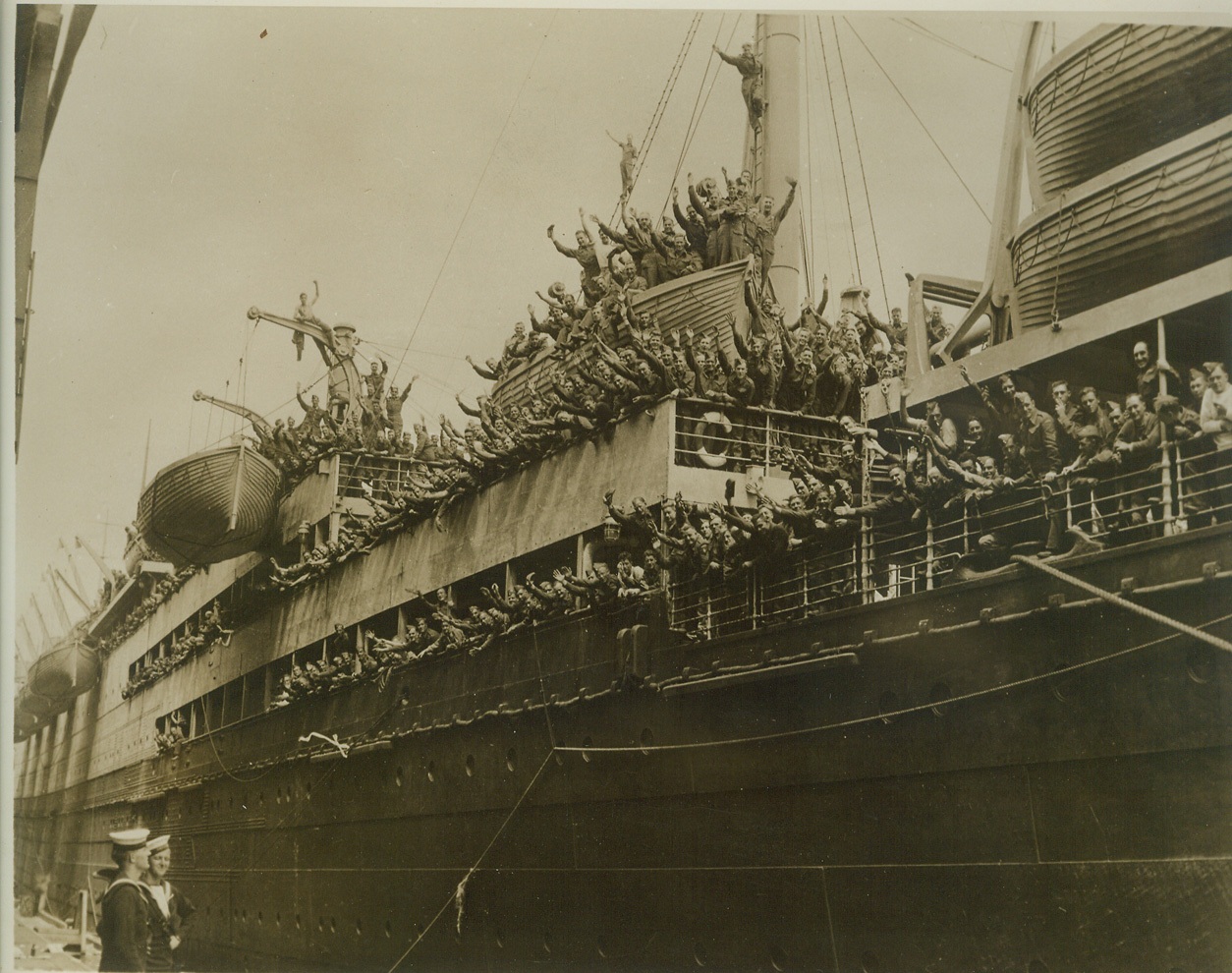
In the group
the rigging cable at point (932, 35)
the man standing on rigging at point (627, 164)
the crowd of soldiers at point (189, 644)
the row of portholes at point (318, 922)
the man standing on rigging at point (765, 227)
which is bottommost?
the row of portholes at point (318, 922)

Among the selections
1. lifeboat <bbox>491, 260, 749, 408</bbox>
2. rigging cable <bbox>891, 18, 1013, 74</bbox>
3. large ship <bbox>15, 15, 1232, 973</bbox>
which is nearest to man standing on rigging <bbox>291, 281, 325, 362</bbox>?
large ship <bbox>15, 15, 1232, 973</bbox>

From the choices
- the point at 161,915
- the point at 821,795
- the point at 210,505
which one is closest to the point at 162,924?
the point at 161,915

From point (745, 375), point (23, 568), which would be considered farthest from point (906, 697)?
point (23, 568)

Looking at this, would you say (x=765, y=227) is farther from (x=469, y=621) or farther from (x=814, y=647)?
(x=814, y=647)

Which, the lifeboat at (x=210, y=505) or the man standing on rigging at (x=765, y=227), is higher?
the man standing on rigging at (x=765, y=227)

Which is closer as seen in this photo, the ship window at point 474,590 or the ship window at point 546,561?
the ship window at point 546,561

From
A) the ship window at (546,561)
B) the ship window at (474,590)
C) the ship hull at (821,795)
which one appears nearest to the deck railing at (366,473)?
the ship window at (474,590)

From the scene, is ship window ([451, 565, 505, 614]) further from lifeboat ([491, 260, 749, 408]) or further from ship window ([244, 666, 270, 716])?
ship window ([244, 666, 270, 716])

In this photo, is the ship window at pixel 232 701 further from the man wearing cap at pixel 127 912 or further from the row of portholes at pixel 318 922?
the man wearing cap at pixel 127 912
